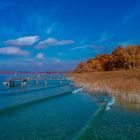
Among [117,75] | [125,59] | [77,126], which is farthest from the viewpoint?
[125,59]

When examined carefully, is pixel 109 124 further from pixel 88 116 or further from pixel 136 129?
pixel 88 116

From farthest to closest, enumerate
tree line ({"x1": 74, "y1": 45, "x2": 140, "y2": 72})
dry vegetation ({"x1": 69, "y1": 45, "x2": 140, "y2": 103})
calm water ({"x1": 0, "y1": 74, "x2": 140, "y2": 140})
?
1. tree line ({"x1": 74, "y1": 45, "x2": 140, "y2": 72})
2. dry vegetation ({"x1": 69, "y1": 45, "x2": 140, "y2": 103})
3. calm water ({"x1": 0, "y1": 74, "x2": 140, "y2": 140})

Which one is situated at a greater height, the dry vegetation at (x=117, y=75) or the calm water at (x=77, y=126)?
the dry vegetation at (x=117, y=75)

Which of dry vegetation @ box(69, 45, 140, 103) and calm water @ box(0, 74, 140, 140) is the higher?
dry vegetation @ box(69, 45, 140, 103)

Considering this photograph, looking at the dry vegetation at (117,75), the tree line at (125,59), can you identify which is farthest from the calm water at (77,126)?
the tree line at (125,59)

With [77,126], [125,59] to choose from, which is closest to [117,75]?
[125,59]

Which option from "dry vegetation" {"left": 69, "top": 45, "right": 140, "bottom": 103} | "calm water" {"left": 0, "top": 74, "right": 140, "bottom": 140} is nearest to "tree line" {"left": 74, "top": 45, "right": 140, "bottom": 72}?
"dry vegetation" {"left": 69, "top": 45, "right": 140, "bottom": 103}

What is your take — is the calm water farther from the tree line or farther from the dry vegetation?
the tree line

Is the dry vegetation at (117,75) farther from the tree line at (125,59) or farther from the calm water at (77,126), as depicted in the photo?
the calm water at (77,126)

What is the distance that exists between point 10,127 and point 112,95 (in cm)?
1459

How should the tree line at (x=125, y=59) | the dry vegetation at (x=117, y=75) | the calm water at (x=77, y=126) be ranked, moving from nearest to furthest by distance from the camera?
the calm water at (x=77, y=126), the dry vegetation at (x=117, y=75), the tree line at (x=125, y=59)

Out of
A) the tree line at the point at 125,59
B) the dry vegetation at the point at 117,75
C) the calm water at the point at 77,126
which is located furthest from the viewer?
the tree line at the point at 125,59

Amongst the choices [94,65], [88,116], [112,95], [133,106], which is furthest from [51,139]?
[94,65]

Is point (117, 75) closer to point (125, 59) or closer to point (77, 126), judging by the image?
point (125, 59)
